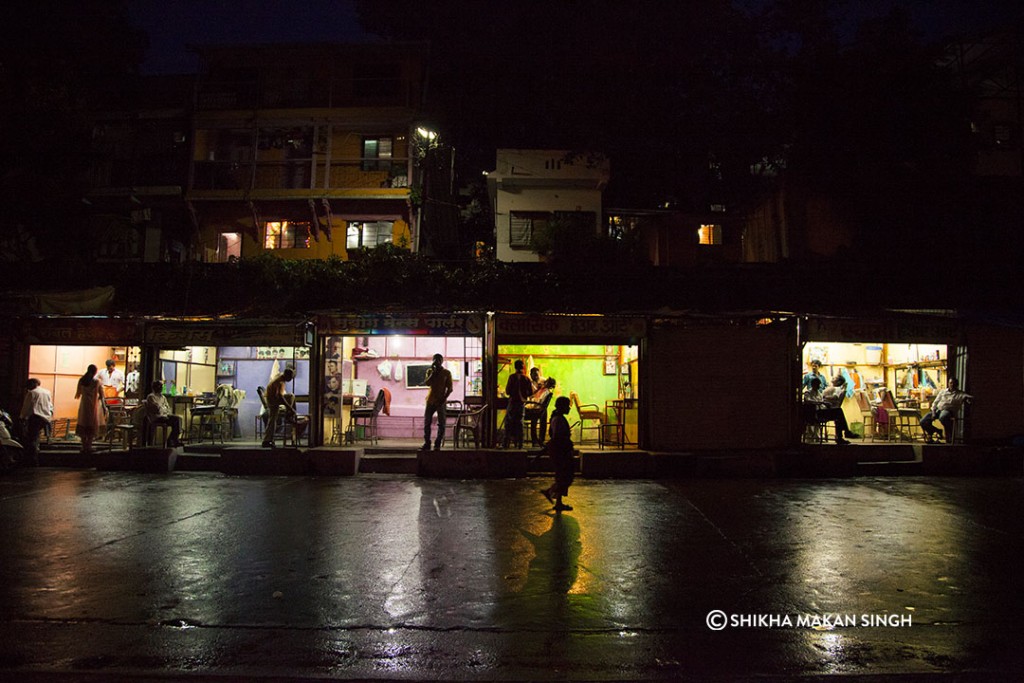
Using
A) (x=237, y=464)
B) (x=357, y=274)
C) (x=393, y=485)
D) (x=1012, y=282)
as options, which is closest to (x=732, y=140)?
(x=1012, y=282)

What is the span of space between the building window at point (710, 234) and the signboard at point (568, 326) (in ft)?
27.1

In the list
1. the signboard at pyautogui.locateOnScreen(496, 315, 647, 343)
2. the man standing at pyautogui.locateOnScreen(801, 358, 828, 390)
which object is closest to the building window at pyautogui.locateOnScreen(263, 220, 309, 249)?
the signboard at pyautogui.locateOnScreen(496, 315, 647, 343)

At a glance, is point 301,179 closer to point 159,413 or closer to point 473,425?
point 159,413

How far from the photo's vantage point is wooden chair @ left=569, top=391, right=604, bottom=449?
1509 cm

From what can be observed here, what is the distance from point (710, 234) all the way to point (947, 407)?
9.31 metres

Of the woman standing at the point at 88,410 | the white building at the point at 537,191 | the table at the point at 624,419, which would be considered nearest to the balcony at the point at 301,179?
the white building at the point at 537,191

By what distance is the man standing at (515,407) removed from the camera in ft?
44.6

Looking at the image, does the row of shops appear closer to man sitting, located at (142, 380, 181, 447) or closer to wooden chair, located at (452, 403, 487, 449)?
wooden chair, located at (452, 403, 487, 449)

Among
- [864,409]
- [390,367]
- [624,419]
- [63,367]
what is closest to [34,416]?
[63,367]

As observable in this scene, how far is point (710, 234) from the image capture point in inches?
842

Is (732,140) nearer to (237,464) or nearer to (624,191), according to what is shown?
(624,191)

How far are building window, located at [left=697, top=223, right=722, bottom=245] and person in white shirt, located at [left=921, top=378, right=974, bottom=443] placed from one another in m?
8.59

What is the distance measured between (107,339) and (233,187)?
7.94 metres

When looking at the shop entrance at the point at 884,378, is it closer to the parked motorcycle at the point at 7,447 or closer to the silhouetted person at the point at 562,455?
the silhouetted person at the point at 562,455
